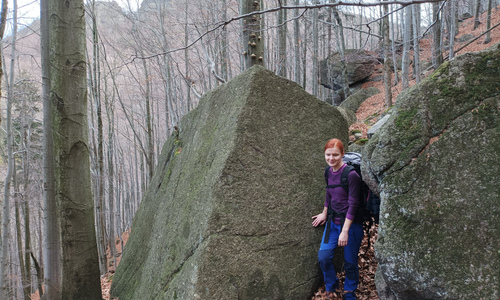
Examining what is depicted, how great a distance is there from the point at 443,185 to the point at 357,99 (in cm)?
1616

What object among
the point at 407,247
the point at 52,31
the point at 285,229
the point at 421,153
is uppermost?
the point at 52,31

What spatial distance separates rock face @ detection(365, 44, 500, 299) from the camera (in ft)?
7.31

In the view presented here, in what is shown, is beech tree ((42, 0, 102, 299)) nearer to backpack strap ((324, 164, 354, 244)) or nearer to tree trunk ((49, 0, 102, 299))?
tree trunk ((49, 0, 102, 299))

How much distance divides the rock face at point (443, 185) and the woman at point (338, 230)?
→ 42cm

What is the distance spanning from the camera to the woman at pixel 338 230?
→ 321 cm

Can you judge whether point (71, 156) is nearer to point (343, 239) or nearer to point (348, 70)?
point (343, 239)

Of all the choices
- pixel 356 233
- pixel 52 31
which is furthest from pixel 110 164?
pixel 356 233

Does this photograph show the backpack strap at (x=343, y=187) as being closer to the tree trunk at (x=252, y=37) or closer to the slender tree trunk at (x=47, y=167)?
the tree trunk at (x=252, y=37)

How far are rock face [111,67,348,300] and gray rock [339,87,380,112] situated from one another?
13558mm

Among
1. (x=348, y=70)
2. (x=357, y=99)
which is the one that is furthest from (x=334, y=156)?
(x=348, y=70)

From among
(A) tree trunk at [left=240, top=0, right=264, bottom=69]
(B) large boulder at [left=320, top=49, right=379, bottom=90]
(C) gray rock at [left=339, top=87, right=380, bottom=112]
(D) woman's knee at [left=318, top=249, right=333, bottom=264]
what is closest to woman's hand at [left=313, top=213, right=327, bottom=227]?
(D) woman's knee at [left=318, top=249, right=333, bottom=264]

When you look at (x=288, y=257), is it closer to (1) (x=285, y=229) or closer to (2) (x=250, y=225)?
(1) (x=285, y=229)

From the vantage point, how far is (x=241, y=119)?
3.61m

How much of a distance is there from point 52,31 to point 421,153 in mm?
4911
